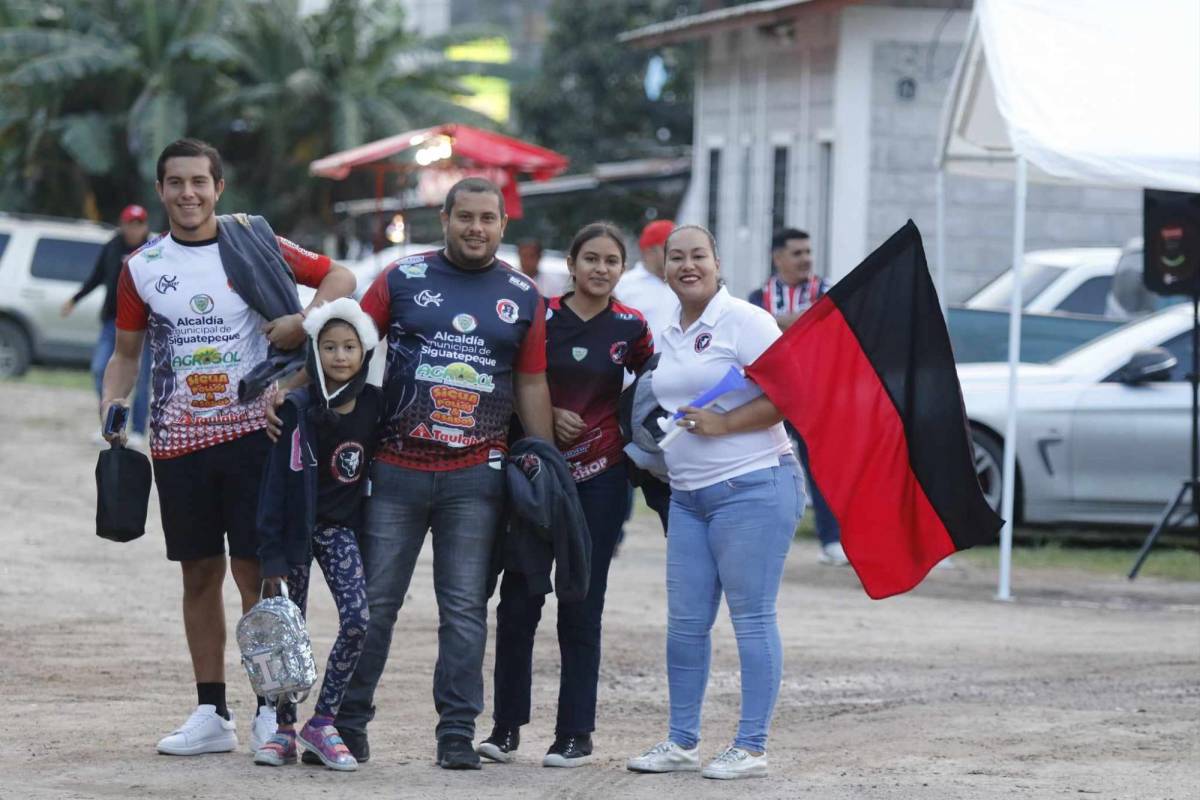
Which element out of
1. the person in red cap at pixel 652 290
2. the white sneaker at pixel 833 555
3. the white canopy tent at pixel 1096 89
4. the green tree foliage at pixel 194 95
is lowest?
the white sneaker at pixel 833 555

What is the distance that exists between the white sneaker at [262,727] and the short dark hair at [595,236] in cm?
189

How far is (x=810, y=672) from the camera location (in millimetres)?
9508

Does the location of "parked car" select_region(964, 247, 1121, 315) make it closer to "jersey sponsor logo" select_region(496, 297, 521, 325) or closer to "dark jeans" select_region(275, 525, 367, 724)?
"jersey sponsor logo" select_region(496, 297, 521, 325)

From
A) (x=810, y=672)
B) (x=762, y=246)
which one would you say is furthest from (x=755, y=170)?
(x=810, y=672)

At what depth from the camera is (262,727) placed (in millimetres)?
7035

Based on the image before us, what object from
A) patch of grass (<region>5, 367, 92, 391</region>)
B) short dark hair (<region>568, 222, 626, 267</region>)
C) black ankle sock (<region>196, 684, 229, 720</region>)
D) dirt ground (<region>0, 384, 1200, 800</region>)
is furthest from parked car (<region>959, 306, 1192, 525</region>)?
patch of grass (<region>5, 367, 92, 391</region>)

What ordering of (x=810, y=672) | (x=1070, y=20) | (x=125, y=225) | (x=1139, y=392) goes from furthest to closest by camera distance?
(x=125, y=225), (x=1139, y=392), (x=1070, y=20), (x=810, y=672)

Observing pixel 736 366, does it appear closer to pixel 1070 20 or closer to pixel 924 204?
pixel 1070 20

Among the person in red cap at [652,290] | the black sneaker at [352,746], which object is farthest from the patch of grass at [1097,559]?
the black sneaker at [352,746]

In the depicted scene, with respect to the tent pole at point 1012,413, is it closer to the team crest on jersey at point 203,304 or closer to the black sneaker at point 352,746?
the black sneaker at point 352,746

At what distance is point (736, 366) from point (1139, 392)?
7880 millimetres

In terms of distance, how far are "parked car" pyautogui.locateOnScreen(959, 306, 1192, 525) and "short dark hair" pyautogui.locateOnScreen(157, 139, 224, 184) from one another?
8.00 metres

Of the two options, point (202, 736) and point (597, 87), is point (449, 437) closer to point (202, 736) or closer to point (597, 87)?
point (202, 736)

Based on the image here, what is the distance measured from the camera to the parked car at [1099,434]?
46.2 feet
